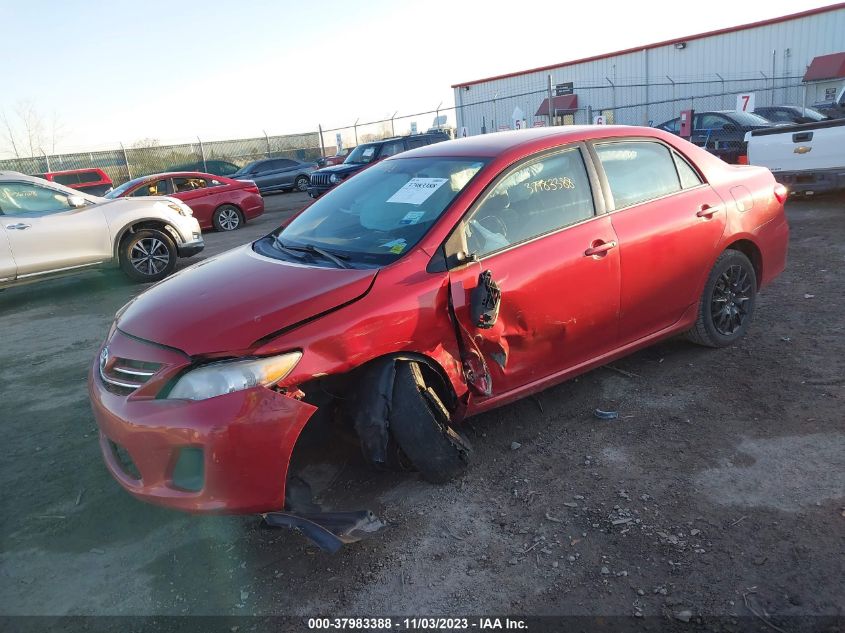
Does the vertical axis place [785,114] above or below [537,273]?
above

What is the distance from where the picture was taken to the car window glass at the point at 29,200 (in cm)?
784

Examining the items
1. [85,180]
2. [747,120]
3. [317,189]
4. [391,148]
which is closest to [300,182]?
[317,189]

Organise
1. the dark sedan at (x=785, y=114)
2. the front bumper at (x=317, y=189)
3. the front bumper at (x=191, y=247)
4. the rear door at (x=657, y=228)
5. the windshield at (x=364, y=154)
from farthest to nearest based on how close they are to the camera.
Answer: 1. the windshield at (x=364, y=154)
2. the front bumper at (x=317, y=189)
3. the dark sedan at (x=785, y=114)
4. the front bumper at (x=191, y=247)
5. the rear door at (x=657, y=228)

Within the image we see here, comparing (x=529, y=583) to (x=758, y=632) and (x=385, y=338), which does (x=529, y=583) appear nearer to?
(x=758, y=632)

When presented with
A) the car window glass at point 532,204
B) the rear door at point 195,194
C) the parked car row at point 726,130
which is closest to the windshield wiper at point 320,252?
the car window glass at point 532,204

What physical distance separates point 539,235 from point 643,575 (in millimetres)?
1776

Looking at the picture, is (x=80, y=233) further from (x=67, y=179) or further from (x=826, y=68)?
(x=826, y=68)

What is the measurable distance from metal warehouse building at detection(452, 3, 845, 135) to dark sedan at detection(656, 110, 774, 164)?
841 cm

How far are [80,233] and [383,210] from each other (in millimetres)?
6245

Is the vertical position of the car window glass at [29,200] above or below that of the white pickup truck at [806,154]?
above

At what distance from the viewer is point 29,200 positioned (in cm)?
798

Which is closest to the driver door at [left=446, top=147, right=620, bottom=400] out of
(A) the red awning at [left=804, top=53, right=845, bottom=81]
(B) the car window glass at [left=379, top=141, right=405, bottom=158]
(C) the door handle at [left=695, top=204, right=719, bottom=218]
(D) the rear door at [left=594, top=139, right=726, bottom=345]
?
(D) the rear door at [left=594, top=139, right=726, bottom=345]

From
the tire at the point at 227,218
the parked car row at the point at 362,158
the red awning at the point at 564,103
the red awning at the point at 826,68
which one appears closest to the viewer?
the tire at the point at 227,218

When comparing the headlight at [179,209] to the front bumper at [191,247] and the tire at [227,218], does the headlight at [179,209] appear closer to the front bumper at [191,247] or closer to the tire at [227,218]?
the front bumper at [191,247]
